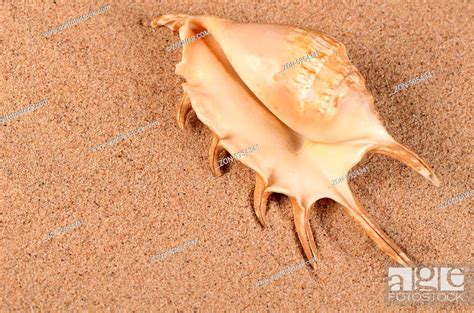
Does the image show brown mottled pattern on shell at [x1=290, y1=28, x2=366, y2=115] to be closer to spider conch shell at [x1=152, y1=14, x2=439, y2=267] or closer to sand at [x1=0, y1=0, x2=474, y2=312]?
spider conch shell at [x1=152, y1=14, x2=439, y2=267]

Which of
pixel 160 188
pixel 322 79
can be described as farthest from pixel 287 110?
pixel 160 188

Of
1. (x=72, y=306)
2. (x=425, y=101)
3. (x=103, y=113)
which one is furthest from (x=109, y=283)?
(x=425, y=101)

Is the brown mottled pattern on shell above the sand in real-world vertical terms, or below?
above

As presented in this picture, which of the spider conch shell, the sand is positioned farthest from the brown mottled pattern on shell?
the sand

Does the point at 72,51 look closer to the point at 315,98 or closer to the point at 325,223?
the point at 315,98

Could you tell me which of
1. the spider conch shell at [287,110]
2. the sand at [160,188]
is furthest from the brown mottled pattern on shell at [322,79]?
the sand at [160,188]

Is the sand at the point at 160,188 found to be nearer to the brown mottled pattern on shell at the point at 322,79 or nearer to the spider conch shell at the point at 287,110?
the spider conch shell at the point at 287,110
